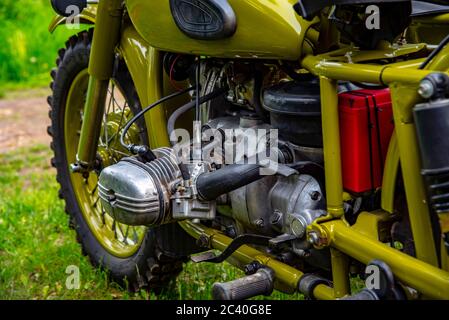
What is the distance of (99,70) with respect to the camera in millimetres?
2949

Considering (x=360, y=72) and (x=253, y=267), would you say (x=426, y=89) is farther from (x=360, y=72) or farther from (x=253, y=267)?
(x=253, y=267)

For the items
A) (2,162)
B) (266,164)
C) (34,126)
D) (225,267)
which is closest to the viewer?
(266,164)

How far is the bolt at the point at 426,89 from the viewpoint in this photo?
1641 mm

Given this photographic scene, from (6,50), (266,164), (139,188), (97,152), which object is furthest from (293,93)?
(6,50)

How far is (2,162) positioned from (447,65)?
4143mm

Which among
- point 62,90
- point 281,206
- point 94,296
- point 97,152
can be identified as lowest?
point 94,296

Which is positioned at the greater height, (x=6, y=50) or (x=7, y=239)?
(x=6, y=50)

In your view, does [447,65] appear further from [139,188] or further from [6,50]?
[6,50]

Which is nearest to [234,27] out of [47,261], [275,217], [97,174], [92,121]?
[275,217]

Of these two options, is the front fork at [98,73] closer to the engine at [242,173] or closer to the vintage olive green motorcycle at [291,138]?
the vintage olive green motorcycle at [291,138]

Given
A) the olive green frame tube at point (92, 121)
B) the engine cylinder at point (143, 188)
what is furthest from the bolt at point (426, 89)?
the olive green frame tube at point (92, 121)

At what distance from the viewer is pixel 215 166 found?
2.41 m

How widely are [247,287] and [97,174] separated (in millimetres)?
1336
